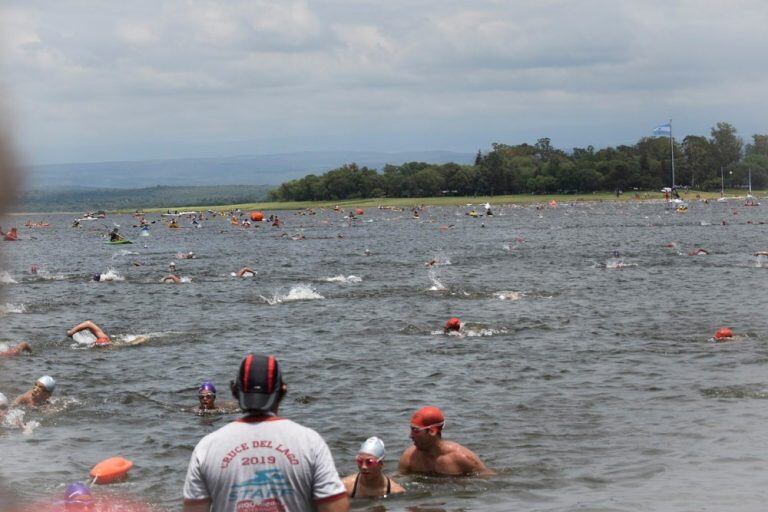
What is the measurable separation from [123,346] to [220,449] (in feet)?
71.6

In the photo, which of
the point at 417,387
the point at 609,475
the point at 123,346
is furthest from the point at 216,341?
the point at 609,475

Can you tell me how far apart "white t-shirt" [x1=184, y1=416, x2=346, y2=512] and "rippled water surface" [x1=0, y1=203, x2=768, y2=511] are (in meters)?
0.93

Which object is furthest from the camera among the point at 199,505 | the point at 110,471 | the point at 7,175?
the point at 110,471

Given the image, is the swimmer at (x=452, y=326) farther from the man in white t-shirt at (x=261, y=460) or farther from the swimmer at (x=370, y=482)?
the man in white t-shirt at (x=261, y=460)

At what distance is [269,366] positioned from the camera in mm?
4438

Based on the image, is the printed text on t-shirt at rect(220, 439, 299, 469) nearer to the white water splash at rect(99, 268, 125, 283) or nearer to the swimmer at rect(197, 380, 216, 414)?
the swimmer at rect(197, 380, 216, 414)

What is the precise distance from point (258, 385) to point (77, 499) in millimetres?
6088

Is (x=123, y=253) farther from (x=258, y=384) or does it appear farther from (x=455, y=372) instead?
(x=258, y=384)

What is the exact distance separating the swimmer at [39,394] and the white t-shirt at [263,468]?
43.1 feet

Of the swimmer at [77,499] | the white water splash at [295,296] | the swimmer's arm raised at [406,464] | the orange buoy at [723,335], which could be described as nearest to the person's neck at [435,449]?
the swimmer's arm raised at [406,464]

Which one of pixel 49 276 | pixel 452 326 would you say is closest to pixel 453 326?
pixel 452 326

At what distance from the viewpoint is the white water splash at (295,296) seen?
35.9m

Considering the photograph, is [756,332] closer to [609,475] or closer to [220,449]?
[609,475]

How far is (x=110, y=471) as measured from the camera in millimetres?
12898
